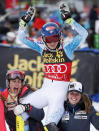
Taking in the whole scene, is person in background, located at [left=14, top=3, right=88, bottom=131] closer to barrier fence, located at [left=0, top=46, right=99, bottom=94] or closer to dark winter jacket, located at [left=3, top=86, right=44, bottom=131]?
dark winter jacket, located at [left=3, top=86, right=44, bottom=131]

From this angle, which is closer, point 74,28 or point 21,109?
point 21,109

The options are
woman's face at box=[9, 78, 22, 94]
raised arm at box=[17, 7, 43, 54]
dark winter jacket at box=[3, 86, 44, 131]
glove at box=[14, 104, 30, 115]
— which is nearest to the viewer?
glove at box=[14, 104, 30, 115]

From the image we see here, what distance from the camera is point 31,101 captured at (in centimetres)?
464

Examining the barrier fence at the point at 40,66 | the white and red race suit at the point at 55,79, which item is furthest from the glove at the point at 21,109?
the barrier fence at the point at 40,66

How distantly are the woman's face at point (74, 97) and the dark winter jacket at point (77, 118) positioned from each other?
0.06m

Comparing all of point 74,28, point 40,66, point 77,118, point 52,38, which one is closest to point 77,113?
point 77,118

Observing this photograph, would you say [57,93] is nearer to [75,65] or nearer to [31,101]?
[31,101]

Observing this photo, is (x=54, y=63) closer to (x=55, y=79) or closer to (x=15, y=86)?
(x=55, y=79)

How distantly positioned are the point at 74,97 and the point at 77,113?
23 cm

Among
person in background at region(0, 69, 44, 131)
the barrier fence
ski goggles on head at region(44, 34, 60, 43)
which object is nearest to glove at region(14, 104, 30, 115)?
person in background at region(0, 69, 44, 131)

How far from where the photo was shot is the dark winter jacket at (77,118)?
4.57 m

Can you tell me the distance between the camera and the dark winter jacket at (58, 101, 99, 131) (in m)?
4.57

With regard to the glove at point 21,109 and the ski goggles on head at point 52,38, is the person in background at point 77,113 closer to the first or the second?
the glove at point 21,109

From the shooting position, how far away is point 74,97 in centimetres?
460
